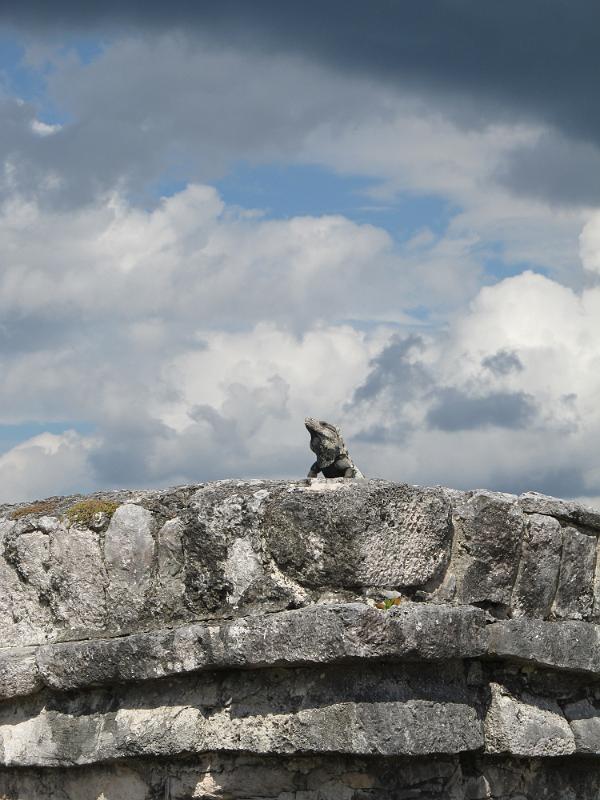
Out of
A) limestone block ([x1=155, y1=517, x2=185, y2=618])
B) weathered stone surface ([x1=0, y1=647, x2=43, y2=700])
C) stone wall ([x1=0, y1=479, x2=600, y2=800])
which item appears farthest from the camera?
weathered stone surface ([x1=0, y1=647, x2=43, y2=700])

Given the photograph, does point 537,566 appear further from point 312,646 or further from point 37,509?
point 37,509

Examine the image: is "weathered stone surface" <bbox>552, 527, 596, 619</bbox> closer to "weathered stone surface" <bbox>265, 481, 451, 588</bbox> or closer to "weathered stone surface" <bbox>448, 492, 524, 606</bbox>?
"weathered stone surface" <bbox>448, 492, 524, 606</bbox>

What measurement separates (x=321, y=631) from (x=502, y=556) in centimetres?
127

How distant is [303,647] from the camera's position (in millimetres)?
6340

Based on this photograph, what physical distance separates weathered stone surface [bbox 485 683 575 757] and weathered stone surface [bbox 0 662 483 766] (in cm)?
21

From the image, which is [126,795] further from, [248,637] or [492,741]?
[492,741]

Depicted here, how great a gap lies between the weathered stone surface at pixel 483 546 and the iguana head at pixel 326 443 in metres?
0.95

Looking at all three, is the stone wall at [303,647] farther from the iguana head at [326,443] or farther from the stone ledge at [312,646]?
the iguana head at [326,443]

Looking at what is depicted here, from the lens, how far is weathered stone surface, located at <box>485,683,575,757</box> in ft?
22.5

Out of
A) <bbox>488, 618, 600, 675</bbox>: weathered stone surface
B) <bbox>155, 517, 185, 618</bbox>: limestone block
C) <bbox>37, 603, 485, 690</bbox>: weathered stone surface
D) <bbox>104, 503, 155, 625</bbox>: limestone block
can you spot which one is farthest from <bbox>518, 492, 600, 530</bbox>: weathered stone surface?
<bbox>104, 503, 155, 625</bbox>: limestone block

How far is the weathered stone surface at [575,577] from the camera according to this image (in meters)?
7.36

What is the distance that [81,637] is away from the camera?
733 centimetres

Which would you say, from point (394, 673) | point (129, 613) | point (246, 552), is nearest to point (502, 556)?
point (394, 673)

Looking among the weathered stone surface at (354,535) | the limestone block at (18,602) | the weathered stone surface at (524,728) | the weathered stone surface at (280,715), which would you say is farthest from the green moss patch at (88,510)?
the weathered stone surface at (524,728)
